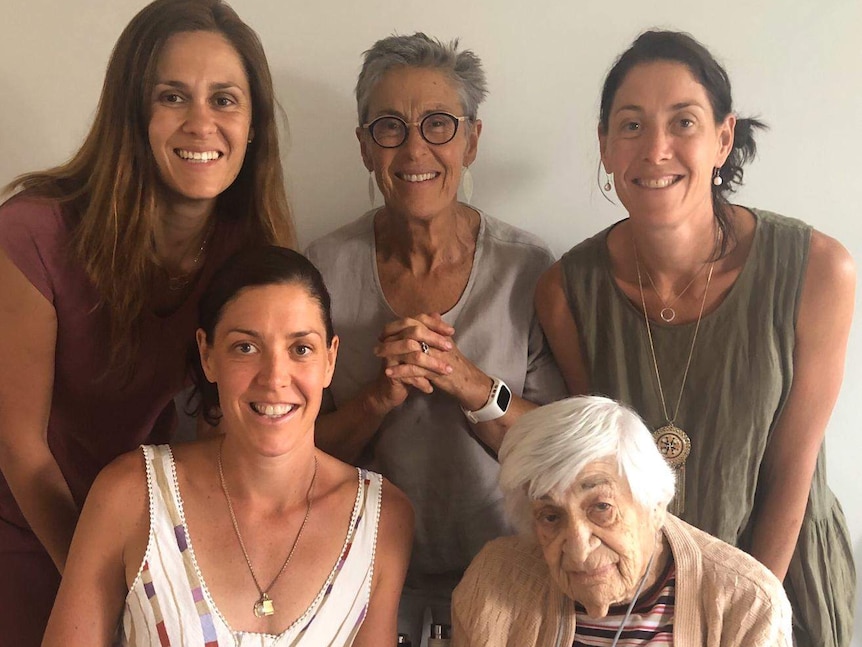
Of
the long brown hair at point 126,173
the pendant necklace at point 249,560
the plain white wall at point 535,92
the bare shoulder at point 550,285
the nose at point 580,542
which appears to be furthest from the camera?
the plain white wall at point 535,92

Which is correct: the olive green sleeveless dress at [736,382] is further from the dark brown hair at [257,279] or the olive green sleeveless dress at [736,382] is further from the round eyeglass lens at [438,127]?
the dark brown hair at [257,279]

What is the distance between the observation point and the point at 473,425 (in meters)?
1.70

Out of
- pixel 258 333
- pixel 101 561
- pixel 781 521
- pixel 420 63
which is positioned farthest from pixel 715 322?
pixel 101 561

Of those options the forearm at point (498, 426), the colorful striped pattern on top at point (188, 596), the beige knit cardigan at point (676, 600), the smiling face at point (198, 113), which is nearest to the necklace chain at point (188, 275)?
the smiling face at point (198, 113)

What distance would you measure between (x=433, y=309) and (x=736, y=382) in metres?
0.69

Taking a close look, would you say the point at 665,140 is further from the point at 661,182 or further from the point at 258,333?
the point at 258,333

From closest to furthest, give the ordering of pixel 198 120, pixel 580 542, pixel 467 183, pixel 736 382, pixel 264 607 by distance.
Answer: pixel 580 542 < pixel 264 607 < pixel 198 120 < pixel 736 382 < pixel 467 183

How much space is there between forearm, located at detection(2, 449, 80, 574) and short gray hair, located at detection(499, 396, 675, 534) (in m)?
0.92

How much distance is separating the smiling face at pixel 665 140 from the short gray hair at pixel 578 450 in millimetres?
473

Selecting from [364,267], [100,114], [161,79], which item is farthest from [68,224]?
[364,267]

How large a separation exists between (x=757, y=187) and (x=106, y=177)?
1.56 meters

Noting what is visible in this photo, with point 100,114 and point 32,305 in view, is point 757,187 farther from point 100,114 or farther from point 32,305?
point 32,305

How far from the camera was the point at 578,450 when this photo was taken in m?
1.27

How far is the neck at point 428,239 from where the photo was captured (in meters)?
1.77
